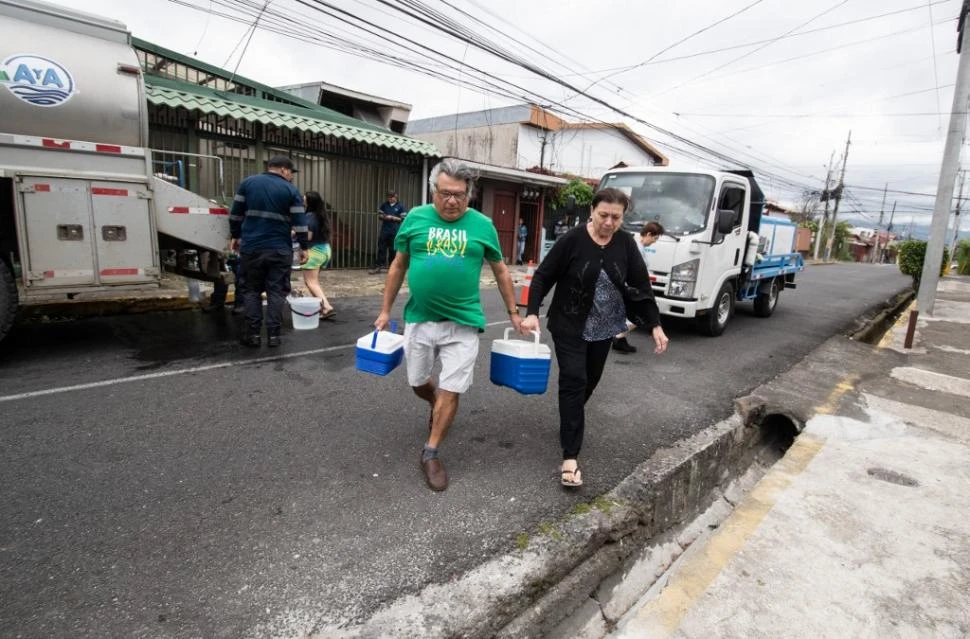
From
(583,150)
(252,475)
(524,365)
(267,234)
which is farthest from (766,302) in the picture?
(583,150)

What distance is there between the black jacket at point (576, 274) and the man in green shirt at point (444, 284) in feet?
0.83

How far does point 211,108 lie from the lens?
9.38m

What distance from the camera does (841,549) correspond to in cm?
279

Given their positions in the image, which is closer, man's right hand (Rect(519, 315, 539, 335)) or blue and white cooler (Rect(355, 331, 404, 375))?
man's right hand (Rect(519, 315, 539, 335))

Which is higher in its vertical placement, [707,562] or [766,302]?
[766,302]

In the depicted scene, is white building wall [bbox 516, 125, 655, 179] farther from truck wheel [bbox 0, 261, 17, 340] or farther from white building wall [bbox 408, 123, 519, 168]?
truck wheel [bbox 0, 261, 17, 340]

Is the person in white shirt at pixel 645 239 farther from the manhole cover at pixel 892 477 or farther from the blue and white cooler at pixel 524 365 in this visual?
the blue and white cooler at pixel 524 365

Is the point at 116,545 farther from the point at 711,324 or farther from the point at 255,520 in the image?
the point at 711,324

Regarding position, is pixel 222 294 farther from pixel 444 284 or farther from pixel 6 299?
pixel 444 284

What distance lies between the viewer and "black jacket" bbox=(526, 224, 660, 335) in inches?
127

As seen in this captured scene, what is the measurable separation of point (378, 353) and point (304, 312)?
141 inches

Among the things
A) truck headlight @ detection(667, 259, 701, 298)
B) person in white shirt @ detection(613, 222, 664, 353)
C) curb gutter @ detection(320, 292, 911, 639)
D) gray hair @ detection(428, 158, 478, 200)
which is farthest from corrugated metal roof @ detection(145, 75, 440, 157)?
curb gutter @ detection(320, 292, 911, 639)

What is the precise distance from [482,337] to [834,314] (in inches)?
320

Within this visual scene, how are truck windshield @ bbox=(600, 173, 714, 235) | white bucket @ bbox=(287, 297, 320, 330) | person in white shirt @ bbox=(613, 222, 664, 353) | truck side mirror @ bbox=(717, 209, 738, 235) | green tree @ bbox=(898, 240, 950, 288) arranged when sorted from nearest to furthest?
white bucket @ bbox=(287, 297, 320, 330) < person in white shirt @ bbox=(613, 222, 664, 353) < truck side mirror @ bbox=(717, 209, 738, 235) < truck windshield @ bbox=(600, 173, 714, 235) < green tree @ bbox=(898, 240, 950, 288)
